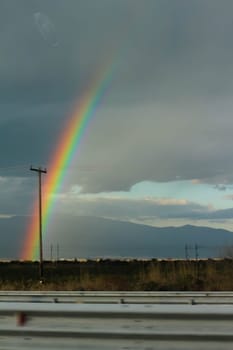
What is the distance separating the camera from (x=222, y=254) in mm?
28188

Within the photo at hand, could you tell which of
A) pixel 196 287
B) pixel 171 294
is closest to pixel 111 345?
pixel 171 294

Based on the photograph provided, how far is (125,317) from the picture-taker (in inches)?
198

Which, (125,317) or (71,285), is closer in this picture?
(125,317)

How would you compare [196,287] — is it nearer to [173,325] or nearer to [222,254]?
[222,254]

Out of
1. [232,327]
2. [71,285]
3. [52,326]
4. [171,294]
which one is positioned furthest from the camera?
[71,285]

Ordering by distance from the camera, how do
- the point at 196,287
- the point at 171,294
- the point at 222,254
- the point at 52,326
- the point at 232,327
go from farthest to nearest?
the point at 222,254 → the point at 196,287 → the point at 171,294 → the point at 52,326 → the point at 232,327

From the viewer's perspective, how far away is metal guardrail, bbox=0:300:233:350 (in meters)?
4.80

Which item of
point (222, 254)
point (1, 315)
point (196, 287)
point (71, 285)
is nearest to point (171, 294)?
point (1, 315)

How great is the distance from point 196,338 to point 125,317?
65cm

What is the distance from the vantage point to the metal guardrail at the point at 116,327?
4.80 metres

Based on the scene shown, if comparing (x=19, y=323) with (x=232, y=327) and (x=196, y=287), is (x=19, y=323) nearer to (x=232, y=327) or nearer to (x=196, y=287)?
(x=232, y=327)

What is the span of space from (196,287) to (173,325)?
53.9 feet

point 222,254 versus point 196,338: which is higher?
point 222,254

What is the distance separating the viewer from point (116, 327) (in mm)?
5012
